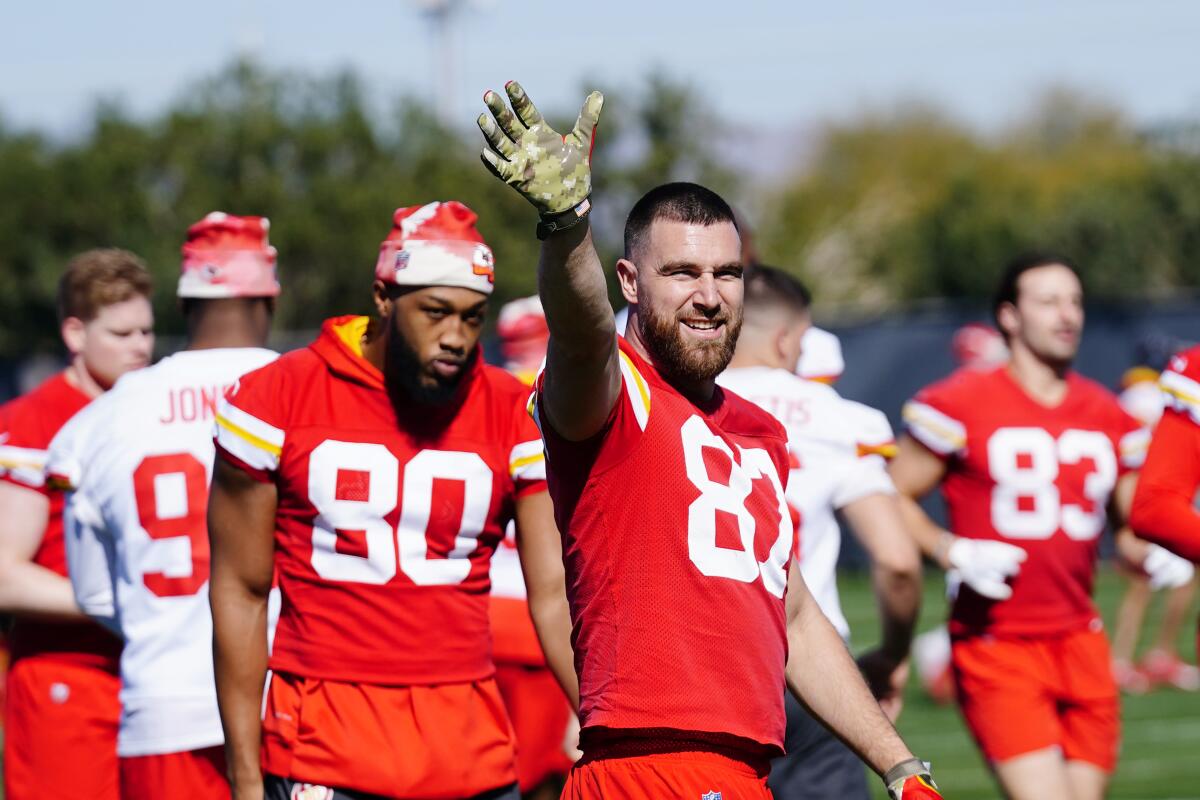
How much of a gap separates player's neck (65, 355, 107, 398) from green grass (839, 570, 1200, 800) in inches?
206

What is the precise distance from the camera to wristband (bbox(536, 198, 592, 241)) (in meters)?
3.13

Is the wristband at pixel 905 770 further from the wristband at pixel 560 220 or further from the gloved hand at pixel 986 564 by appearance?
the gloved hand at pixel 986 564

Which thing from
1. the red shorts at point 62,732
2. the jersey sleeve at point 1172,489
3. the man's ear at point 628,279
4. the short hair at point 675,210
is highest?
the short hair at point 675,210

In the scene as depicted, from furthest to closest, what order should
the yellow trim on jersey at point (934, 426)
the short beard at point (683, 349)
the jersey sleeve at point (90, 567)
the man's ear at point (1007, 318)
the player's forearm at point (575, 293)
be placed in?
the man's ear at point (1007, 318) → the yellow trim on jersey at point (934, 426) → the jersey sleeve at point (90, 567) → the short beard at point (683, 349) → the player's forearm at point (575, 293)

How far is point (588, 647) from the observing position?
3.65 m

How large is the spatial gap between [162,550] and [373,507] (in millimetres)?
970

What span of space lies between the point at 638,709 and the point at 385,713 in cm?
96

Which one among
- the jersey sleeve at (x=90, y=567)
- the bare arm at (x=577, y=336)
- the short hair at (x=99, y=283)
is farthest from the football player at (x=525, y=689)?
the bare arm at (x=577, y=336)

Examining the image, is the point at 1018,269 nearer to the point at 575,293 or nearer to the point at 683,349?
the point at 683,349

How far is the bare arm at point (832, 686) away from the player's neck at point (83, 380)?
2.65 meters

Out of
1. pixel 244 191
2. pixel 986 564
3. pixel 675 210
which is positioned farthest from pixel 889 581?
pixel 244 191

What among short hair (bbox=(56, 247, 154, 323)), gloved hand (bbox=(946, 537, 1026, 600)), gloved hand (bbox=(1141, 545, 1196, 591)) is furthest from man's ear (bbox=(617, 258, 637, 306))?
gloved hand (bbox=(1141, 545, 1196, 591))

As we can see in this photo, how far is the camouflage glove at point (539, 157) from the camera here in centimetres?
305

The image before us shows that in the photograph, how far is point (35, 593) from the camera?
17.3ft
